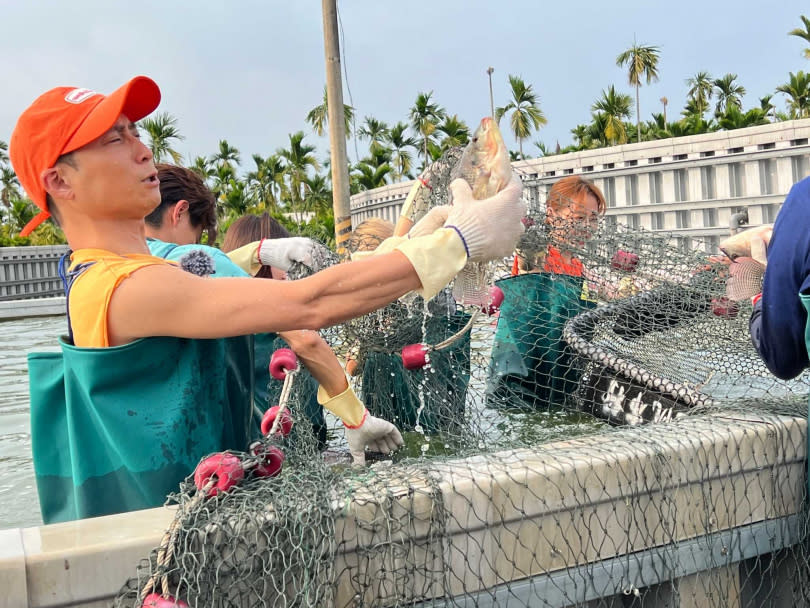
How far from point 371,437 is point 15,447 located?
2.74 metres

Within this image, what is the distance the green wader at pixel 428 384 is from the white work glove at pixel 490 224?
1625mm

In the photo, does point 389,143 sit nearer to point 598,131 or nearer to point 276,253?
point 598,131

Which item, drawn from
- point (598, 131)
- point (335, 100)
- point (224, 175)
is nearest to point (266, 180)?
point (224, 175)

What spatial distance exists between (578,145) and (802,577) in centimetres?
4937

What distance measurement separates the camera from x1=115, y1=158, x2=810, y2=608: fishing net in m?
1.79

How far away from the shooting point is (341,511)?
1871mm

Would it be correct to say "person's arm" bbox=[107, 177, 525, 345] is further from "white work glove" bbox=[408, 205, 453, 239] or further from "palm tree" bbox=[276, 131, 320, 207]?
"palm tree" bbox=[276, 131, 320, 207]

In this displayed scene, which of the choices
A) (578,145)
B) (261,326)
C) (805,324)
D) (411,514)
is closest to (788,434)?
(805,324)

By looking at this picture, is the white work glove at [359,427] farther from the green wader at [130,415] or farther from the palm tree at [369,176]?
the palm tree at [369,176]

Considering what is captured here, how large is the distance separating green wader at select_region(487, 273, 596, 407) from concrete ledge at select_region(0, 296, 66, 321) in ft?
53.9

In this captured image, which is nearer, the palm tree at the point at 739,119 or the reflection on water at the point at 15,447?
the reflection on water at the point at 15,447

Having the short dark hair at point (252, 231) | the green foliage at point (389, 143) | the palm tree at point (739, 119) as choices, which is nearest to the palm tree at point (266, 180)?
the green foliage at point (389, 143)

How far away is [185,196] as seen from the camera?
3.77m

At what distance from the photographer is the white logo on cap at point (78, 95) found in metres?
2.05
